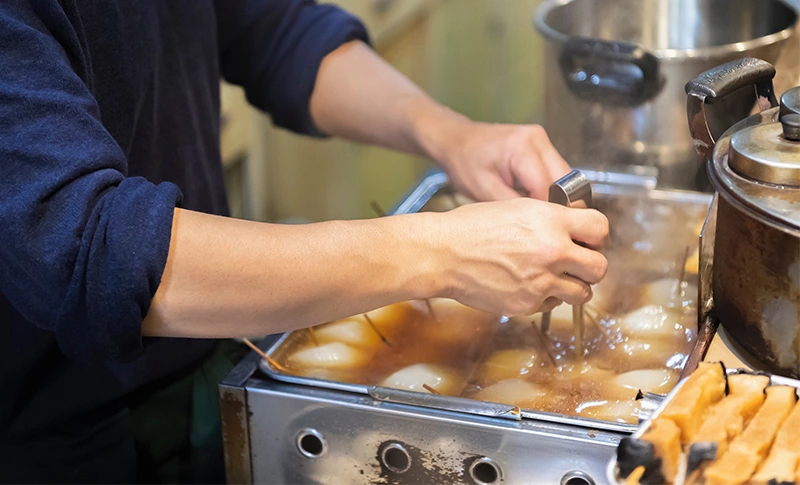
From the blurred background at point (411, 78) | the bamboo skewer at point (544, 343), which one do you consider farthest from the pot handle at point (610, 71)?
the blurred background at point (411, 78)

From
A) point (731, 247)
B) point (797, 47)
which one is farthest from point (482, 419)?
point (797, 47)

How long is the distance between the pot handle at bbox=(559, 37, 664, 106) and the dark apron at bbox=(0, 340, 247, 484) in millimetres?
601

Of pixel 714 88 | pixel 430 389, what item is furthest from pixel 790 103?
pixel 430 389

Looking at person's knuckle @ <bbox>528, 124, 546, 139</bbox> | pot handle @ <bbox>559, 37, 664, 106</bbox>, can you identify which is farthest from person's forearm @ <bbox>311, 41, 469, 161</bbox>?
pot handle @ <bbox>559, 37, 664, 106</bbox>

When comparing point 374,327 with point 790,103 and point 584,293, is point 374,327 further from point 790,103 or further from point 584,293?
point 790,103

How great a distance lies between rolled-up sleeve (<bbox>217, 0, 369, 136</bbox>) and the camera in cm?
121

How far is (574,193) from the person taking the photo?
868 mm

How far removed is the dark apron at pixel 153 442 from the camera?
965mm

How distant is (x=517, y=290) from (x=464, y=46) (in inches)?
78.6

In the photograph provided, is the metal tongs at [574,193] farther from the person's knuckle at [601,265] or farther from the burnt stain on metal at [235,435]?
the burnt stain on metal at [235,435]

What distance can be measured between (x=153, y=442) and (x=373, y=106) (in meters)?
0.52

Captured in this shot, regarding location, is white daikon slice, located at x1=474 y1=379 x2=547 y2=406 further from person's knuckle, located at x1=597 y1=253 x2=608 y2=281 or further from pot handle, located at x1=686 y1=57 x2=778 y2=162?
pot handle, located at x1=686 y1=57 x2=778 y2=162

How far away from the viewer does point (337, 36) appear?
48.2 inches

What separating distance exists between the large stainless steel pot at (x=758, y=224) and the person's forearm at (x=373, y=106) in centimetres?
41
